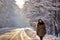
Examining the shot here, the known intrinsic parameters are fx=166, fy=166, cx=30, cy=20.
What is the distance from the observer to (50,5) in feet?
11.9

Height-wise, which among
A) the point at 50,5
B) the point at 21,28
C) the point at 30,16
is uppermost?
the point at 50,5

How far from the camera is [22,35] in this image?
11.4ft

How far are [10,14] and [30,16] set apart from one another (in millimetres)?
433

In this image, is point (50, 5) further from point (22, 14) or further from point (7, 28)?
point (7, 28)

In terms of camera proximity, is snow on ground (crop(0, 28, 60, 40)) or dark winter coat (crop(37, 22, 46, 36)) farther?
snow on ground (crop(0, 28, 60, 40))

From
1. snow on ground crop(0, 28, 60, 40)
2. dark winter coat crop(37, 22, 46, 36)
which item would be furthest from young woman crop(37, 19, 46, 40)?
snow on ground crop(0, 28, 60, 40)

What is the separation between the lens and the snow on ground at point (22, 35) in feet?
11.2

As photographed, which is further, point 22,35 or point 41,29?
point 22,35

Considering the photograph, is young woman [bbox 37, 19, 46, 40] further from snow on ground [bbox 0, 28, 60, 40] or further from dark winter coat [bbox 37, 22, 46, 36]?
snow on ground [bbox 0, 28, 60, 40]

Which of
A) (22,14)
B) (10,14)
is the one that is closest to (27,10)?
(22,14)

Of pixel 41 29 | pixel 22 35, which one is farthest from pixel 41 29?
pixel 22 35

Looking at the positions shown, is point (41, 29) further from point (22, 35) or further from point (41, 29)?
point (22, 35)

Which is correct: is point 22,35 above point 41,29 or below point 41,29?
below

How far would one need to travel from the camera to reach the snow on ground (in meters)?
3.43
